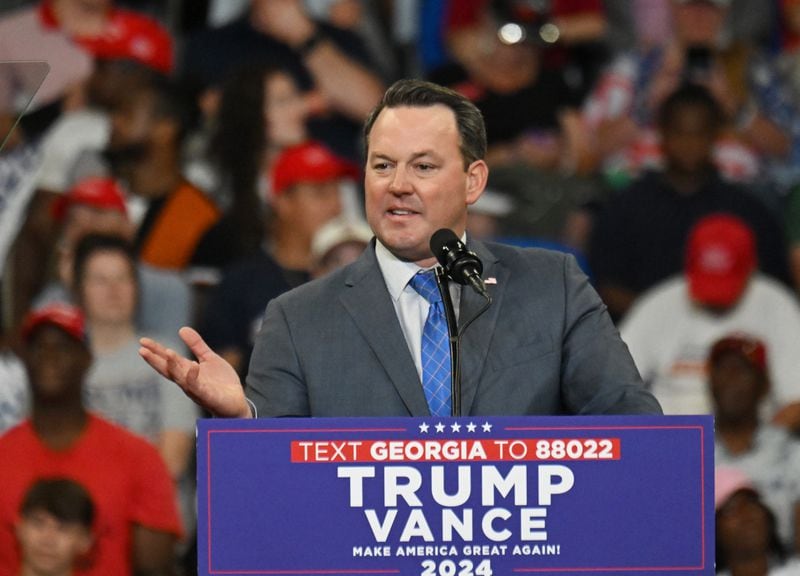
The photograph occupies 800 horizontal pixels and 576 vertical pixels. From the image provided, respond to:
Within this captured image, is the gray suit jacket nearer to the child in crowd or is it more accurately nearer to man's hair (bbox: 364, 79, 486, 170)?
man's hair (bbox: 364, 79, 486, 170)

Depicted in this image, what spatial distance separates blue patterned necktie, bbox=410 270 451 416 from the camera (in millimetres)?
3428

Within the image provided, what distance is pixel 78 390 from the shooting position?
6.22 metres

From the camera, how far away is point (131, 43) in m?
7.50

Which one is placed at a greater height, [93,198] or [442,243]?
[93,198]

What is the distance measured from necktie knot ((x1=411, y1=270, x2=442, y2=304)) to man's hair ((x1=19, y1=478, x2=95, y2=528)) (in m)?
2.62

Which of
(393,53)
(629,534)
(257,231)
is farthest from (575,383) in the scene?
(393,53)

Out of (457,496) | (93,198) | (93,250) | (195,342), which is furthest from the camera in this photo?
(93,198)

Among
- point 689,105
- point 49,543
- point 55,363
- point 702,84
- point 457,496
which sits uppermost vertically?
point 702,84

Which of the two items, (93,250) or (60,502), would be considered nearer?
(60,502)

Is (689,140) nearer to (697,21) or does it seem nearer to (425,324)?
(697,21)

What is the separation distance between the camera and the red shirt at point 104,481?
5.91m

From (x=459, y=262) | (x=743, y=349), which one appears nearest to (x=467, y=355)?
(x=459, y=262)

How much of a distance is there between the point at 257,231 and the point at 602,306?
3.57 m

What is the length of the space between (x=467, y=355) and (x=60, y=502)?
9.11 feet
